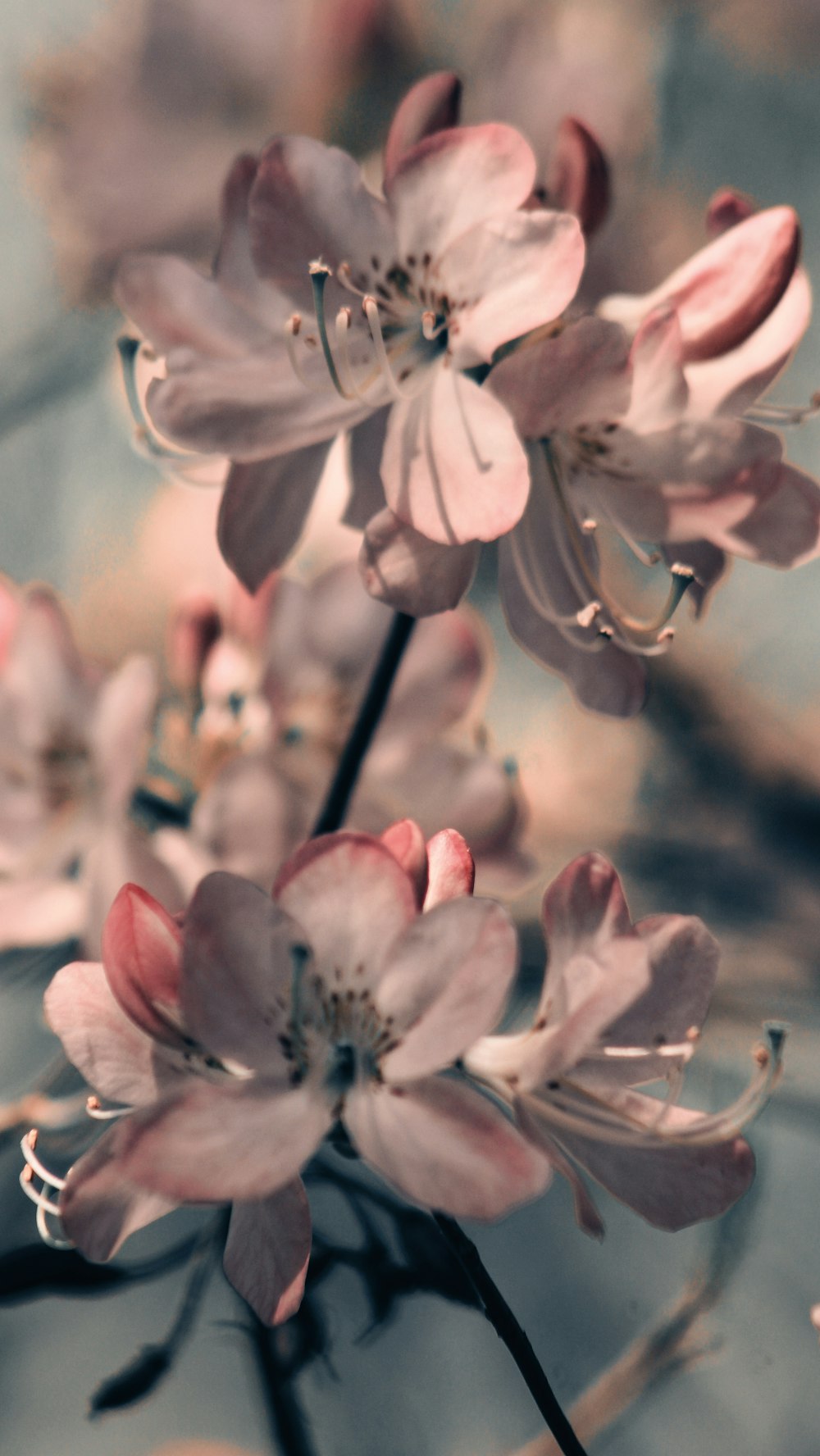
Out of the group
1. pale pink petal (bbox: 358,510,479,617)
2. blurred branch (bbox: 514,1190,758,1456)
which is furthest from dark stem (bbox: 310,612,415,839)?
blurred branch (bbox: 514,1190,758,1456)

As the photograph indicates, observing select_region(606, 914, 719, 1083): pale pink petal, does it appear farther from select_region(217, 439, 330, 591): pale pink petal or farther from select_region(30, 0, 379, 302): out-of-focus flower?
select_region(30, 0, 379, 302): out-of-focus flower

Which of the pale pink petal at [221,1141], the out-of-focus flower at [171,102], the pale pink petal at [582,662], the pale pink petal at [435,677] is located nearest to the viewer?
the pale pink petal at [221,1141]

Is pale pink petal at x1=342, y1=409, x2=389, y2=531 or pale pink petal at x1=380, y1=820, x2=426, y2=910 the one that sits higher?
pale pink petal at x1=342, y1=409, x2=389, y2=531

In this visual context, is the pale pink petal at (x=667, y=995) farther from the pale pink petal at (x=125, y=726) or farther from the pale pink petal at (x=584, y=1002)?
the pale pink petal at (x=125, y=726)

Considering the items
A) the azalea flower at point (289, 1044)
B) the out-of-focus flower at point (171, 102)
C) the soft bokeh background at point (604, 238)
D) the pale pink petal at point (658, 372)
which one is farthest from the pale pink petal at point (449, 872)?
the out-of-focus flower at point (171, 102)

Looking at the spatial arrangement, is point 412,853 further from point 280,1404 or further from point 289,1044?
point 280,1404

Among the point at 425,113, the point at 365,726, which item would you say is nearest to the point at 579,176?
the point at 425,113
